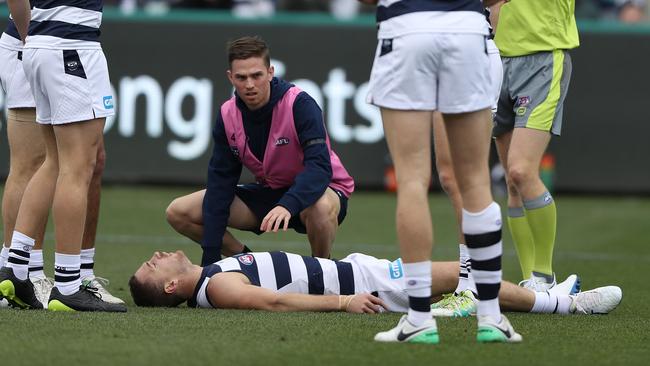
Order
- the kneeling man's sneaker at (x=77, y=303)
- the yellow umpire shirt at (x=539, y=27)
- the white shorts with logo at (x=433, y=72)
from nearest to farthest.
→ 1. the white shorts with logo at (x=433, y=72)
2. the kneeling man's sneaker at (x=77, y=303)
3. the yellow umpire shirt at (x=539, y=27)

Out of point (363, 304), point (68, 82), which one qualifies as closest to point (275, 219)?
point (363, 304)

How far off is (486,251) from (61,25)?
2.46 meters

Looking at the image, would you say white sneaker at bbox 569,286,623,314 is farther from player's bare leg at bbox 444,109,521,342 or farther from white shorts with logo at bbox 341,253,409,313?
player's bare leg at bbox 444,109,521,342

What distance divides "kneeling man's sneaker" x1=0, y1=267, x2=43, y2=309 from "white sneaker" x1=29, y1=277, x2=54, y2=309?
0.47 ft

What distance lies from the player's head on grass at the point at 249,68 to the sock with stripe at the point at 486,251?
6.38 feet

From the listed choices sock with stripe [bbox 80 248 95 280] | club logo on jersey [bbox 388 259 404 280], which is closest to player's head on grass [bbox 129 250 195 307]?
sock with stripe [bbox 80 248 95 280]

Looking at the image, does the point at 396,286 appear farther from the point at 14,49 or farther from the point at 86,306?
the point at 14,49

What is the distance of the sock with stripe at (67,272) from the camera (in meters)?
6.43

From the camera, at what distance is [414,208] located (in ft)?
17.6

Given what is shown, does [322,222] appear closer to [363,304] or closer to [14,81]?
[363,304]

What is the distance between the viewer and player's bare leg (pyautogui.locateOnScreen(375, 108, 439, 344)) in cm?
537

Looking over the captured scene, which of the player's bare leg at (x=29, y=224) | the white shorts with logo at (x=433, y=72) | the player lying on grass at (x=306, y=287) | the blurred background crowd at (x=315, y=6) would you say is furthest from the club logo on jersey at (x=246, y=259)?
the blurred background crowd at (x=315, y=6)

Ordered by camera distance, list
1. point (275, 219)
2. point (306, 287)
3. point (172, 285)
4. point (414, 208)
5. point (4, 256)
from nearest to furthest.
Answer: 1. point (414, 208)
2. point (275, 219)
3. point (306, 287)
4. point (172, 285)
5. point (4, 256)

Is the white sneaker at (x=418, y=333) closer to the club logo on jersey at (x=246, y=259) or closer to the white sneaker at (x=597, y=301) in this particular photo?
the club logo on jersey at (x=246, y=259)
